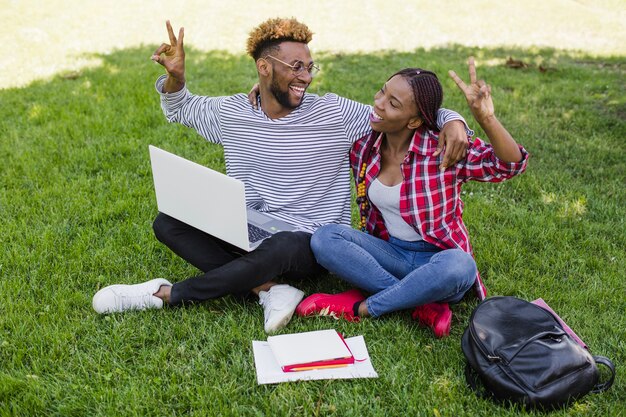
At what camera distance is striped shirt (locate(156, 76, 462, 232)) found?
3.71 m

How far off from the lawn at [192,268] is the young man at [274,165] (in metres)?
0.15

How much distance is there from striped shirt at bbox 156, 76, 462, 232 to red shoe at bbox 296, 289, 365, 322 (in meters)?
0.39

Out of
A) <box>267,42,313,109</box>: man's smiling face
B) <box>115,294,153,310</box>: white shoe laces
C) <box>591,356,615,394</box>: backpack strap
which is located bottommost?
<box>115,294,153,310</box>: white shoe laces

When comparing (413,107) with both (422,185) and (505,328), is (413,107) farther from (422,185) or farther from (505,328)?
(505,328)

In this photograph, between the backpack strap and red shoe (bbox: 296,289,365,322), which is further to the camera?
red shoe (bbox: 296,289,365,322)

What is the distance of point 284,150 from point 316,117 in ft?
0.83

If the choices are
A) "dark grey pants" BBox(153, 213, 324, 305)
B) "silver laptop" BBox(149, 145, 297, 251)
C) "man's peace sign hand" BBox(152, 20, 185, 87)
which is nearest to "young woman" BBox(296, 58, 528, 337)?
"dark grey pants" BBox(153, 213, 324, 305)

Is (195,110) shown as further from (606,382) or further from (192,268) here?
(606,382)

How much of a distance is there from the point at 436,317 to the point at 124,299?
63.8 inches

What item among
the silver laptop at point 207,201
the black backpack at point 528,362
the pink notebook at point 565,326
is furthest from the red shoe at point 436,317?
the silver laptop at point 207,201

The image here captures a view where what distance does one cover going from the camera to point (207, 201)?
3.34 metres

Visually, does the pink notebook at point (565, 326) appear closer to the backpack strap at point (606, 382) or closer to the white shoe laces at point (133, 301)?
the backpack strap at point (606, 382)

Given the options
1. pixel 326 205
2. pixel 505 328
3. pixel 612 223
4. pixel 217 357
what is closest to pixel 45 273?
pixel 217 357

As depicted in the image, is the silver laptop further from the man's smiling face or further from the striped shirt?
the man's smiling face
